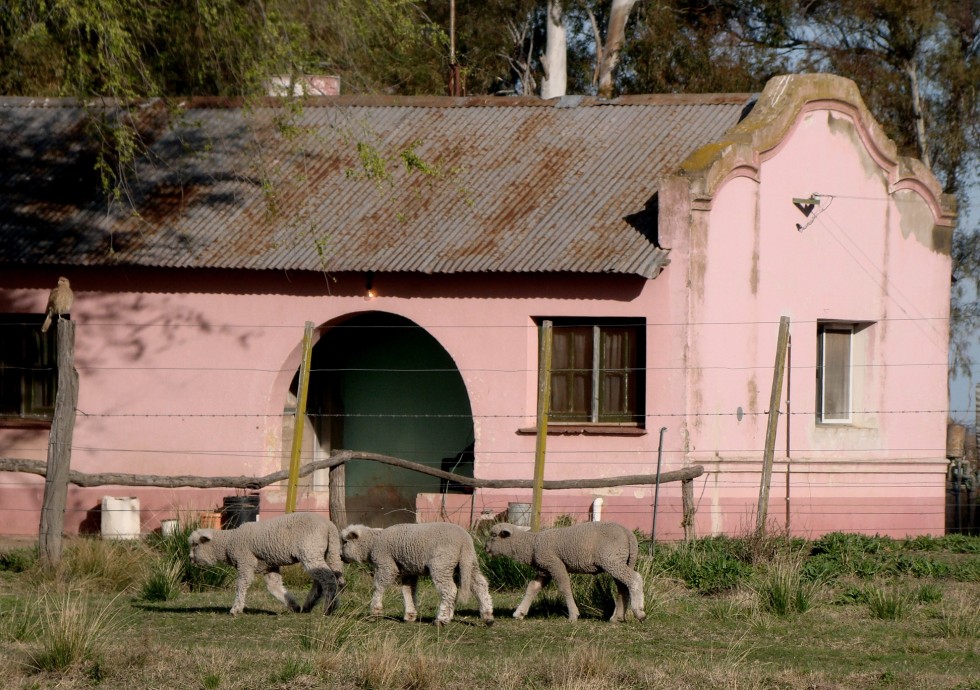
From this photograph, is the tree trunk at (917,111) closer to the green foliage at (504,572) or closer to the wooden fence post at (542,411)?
the wooden fence post at (542,411)

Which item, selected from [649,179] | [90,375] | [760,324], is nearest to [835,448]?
[760,324]

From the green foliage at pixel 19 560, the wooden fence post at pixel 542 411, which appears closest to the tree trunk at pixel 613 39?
the wooden fence post at pixel 542 411

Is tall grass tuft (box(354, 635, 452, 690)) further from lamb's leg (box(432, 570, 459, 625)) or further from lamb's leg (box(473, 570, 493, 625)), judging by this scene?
lamb's leg (box(473, 570, 493, 625))

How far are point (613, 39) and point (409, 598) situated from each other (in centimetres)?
2131

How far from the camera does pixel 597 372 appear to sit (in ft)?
63.4

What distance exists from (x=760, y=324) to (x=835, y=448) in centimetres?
192

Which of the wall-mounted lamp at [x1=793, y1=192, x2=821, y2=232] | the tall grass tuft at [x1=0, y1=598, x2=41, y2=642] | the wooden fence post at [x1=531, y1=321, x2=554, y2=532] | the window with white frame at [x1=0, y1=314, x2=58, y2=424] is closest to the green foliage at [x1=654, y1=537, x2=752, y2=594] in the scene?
the wooden fence post at [x1=531, y1=321, x2=554, y2=532]

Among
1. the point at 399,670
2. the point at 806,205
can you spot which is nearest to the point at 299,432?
the point at 399,670

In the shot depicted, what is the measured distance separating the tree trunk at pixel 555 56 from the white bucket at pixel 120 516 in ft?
49.4

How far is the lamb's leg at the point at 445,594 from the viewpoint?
1156 cm

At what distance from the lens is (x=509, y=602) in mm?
13383

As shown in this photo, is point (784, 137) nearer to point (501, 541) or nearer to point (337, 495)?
point (337, 495)

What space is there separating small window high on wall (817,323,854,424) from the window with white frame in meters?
9.87

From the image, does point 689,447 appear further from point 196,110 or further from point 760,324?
point 196,110
